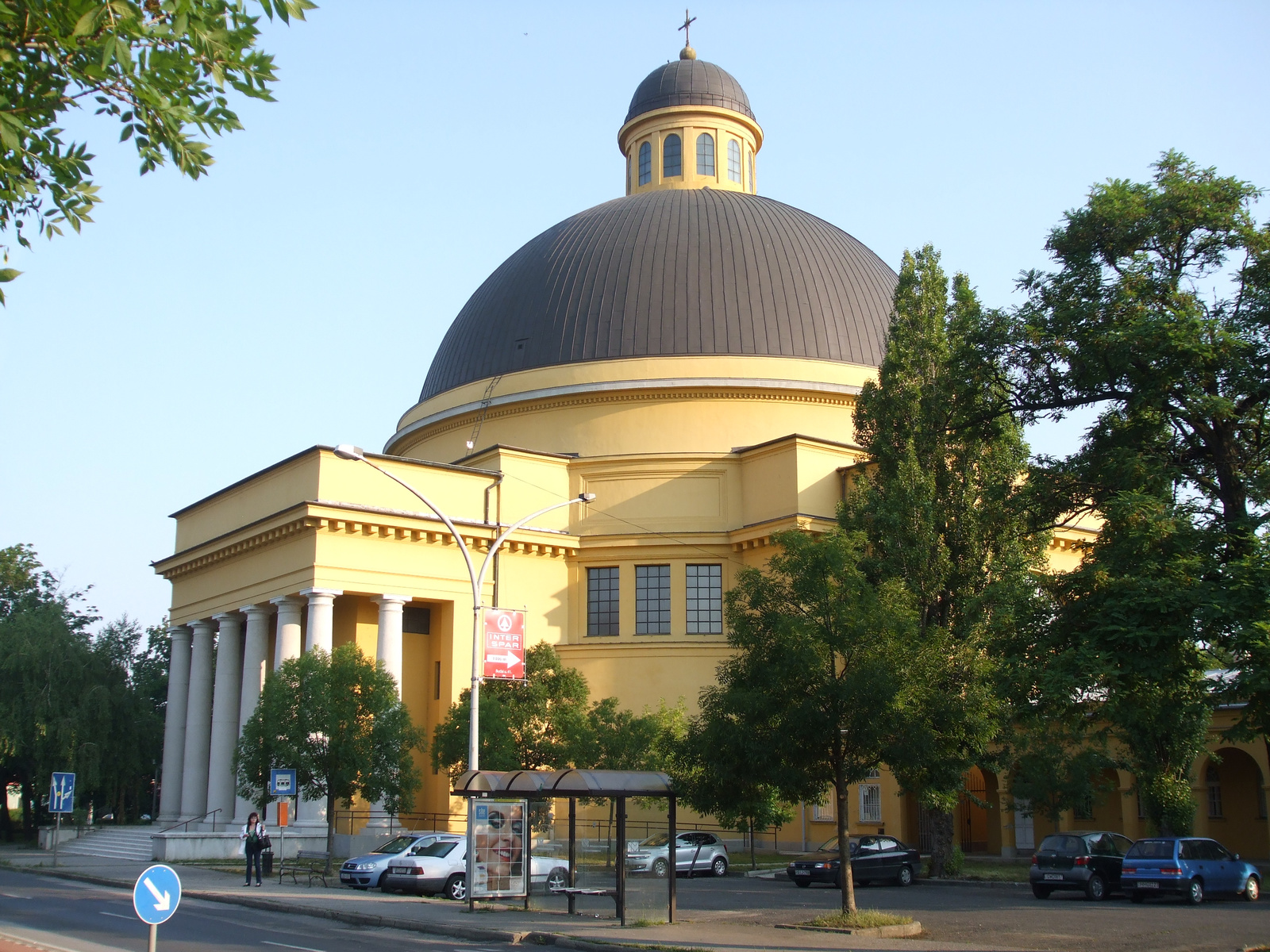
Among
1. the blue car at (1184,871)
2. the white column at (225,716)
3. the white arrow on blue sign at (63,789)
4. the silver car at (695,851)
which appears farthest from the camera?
the white column at (225,716)

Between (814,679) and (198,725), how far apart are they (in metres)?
28.1

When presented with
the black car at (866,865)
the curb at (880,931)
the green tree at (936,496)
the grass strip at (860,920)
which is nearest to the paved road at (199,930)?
the curb at (880,931)

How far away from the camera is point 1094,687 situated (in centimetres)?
1648

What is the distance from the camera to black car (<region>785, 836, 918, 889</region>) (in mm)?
27219

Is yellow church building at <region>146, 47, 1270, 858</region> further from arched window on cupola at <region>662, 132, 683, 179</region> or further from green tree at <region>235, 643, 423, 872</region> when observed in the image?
arched window on cupola at <region>662, 132, 683, 179</region>

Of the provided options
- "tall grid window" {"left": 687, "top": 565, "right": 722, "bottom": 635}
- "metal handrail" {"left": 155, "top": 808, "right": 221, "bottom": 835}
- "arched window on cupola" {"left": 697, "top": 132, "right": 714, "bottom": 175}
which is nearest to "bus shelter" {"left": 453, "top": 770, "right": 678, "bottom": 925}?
"tall grid window" {"left": 687, "top": 565, "right": 722, "bottom": 635}

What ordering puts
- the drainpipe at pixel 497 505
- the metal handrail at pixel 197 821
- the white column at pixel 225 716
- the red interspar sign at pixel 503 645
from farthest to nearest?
the white column at pixel 225 716 → the drainpipe at pixel 497 505 → the metal handrail at pixel 197 821 → the red interspar sign at pixel 503 645

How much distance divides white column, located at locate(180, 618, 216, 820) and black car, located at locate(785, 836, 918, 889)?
20.8 metres

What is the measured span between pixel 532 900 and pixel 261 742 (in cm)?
1057

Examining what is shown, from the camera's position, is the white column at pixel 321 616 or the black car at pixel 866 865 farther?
the white column at pixel 321 616

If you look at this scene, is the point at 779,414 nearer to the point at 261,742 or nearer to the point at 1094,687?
the point at 261,742

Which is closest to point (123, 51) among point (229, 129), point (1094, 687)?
point (229, 129)

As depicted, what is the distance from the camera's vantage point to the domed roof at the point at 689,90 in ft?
170

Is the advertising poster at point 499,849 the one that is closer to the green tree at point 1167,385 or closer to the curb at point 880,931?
the curb at point 880,931
